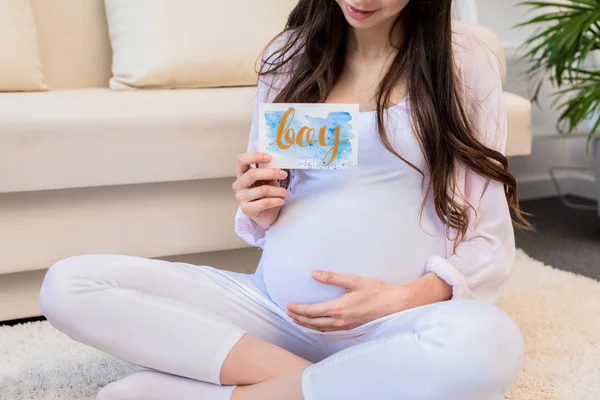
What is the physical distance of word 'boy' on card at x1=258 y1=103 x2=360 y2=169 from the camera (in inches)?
37.4

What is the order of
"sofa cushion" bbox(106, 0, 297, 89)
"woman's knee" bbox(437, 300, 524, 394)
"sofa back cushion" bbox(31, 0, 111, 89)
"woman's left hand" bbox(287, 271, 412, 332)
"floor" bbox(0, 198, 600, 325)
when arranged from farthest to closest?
"floor" bbox(0, 198, 600, 325), "sofa back cushion" bbox(31, 0, 111, 89), "sofa cushion" bbox(106, 0, 297, 89), "woman's left hand" bbox(287, 271, 412, 332), "woman's knee" bbox(437, 300, 524, 394)

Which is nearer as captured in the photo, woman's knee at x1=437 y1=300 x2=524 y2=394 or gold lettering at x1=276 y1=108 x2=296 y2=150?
woman's knee at x1=437 y1=300 x2=524 y2=394

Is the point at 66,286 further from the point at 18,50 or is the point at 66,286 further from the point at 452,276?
the point at 18,50

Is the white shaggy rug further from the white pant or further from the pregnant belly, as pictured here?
the pregnant belly

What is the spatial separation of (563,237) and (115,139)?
63.9 inches

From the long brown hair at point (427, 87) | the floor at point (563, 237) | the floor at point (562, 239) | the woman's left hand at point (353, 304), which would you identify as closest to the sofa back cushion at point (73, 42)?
the floor at point (562, 239)

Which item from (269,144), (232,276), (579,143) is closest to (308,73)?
(269,144)

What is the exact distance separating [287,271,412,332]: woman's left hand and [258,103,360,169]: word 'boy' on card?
162 millimetres

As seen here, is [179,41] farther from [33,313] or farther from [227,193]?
[33,313]

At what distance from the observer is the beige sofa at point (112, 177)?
4.63ft

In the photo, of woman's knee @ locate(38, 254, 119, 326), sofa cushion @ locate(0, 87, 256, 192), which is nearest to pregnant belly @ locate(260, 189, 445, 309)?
woman's knee @ locate(38, 254, 119, 326)

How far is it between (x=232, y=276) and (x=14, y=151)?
1.92 ft

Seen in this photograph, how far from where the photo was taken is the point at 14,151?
1381 millimetres

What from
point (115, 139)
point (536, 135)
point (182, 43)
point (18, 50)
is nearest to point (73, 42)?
point (18, 50)
